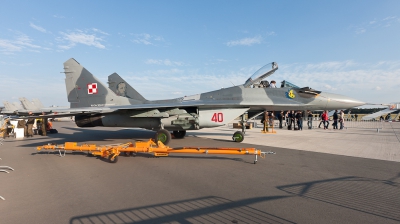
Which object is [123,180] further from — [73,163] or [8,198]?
[73,163]

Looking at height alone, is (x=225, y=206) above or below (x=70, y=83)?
below

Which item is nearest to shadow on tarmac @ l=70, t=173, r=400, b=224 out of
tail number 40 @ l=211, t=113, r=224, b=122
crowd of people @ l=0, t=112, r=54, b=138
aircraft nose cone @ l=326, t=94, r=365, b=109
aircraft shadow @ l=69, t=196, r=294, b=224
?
aircraft shadow @ l=69, t=196, r=294, b=224

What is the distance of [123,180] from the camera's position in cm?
477

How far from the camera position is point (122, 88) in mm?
13188

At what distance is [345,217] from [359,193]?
1.15 meters

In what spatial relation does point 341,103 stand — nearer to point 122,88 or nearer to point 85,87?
point 122,88

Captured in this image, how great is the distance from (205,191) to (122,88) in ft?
35.1

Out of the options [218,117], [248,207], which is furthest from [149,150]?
[218,117]

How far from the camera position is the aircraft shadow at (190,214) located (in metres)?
2.98

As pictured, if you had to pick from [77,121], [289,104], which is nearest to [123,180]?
[77,121]

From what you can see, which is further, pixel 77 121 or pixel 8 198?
pixel 77 121

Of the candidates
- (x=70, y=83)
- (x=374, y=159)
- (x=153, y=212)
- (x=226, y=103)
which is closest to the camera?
(x=153, y=212)

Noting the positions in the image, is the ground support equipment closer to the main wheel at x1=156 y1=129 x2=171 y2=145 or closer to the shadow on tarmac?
the shadow on tarmac

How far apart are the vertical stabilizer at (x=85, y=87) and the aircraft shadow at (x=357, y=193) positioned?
9.60 metres
